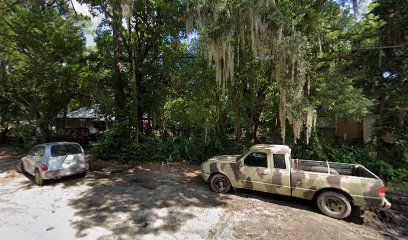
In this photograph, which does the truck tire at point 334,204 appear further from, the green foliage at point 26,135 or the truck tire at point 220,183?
the green foliage at point 26,135

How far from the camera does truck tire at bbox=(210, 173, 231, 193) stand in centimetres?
709

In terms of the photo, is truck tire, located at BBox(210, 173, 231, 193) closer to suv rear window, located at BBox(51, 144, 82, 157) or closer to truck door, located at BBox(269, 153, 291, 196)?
truck door, located at BBox(269, 153, 291, 196)

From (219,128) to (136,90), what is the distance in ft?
15.7

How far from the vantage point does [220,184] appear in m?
7.20

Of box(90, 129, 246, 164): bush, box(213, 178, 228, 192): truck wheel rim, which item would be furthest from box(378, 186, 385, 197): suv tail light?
box(90, 129, 246, 164): bush

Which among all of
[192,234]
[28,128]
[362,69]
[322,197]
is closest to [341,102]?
[362,69]

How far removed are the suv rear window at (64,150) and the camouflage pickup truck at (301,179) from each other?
492 cm

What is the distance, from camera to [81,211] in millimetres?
5863

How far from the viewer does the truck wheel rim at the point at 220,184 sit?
714cm

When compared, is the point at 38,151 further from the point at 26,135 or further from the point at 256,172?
the point at 256,172

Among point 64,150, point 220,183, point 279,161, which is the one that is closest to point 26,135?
point 64,150

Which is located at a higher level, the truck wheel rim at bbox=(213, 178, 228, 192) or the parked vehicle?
the parked vehicle

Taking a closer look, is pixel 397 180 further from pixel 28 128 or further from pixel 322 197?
pixel 28 128

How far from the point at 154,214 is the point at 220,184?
2.33 m
